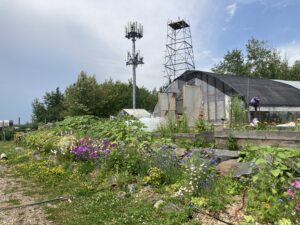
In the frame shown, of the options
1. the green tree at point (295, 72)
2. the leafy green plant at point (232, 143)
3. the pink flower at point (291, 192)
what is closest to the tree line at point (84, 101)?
the green tree at point (295, 72)

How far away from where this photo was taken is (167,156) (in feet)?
18.2

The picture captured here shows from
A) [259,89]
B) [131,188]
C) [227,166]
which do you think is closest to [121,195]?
[131,188]

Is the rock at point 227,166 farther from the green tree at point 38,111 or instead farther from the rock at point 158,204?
the green tree at point 38,111

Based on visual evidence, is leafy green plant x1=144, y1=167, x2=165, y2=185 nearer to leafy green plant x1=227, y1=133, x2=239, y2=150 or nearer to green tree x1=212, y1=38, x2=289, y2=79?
leafy green plant x1=227, y1=133, x2=239, y2=150

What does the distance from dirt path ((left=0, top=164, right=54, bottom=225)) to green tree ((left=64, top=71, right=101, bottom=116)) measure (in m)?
22.9

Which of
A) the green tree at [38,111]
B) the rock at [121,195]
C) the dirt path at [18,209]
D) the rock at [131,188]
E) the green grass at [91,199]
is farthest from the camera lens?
the green tree at [38,111]

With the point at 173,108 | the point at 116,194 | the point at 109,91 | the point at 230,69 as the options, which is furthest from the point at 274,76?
the point at 116,194

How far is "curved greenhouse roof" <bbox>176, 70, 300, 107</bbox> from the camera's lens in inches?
669

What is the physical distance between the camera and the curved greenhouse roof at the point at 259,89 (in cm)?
1698

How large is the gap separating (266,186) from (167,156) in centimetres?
228

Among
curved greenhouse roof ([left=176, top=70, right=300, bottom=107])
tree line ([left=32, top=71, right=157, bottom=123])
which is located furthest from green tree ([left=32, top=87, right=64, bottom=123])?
curved greenhouse roof ([left=176, top=70, right=300, bottom=107])

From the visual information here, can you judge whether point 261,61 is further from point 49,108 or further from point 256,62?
point 49,108

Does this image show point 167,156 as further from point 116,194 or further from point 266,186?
point 266,186

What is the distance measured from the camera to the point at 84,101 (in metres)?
30.3
